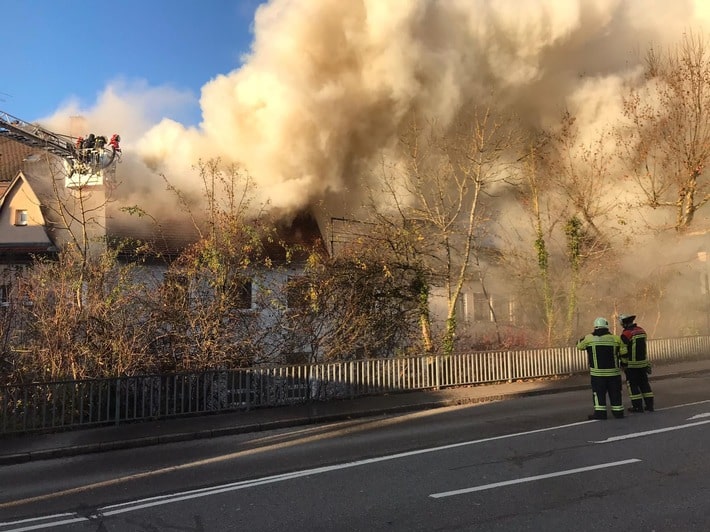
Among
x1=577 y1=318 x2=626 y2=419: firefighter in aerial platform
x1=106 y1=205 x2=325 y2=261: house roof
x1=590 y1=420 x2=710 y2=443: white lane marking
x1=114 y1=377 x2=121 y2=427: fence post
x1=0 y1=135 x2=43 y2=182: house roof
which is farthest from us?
x1=0 y1=135 x2=43 y2=182: house roof

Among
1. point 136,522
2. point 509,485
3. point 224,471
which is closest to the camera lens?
point 136,522

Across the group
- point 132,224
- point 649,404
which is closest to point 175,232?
point 132,224

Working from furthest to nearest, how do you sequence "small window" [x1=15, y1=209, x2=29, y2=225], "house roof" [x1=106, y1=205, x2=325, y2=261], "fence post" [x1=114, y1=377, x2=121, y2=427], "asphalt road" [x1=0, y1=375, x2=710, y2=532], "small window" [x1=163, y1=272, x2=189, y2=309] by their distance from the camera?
1. "small window" [x1=15, y1=209, x2=29, y2=225]
2. "house roof" [x1=106, y1=205, x2=325, y2=261]
3. "small window" [x1=163, y1=272, x2=189, y2=309]
4. "fence post" [x1=114, y1=377, x2=121, y2=427]
5. "asphalt road" [x1=0, y1=375, x2=710, y2=532]

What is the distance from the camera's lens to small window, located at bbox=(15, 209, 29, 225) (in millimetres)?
16391

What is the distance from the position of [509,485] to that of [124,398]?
5.40 m

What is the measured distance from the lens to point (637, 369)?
Answer: 721 cm

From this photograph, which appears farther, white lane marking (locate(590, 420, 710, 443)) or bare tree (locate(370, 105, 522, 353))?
bare tree (locate(370, 105, 522, 353))

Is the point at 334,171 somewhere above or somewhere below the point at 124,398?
above

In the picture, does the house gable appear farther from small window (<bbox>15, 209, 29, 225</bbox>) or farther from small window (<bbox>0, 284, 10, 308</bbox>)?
small window (<bbox>0, 284, 10, 308</bbox>)

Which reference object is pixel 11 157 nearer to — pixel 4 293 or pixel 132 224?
pixel 132 224

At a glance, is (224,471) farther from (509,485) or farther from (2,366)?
(2,366)

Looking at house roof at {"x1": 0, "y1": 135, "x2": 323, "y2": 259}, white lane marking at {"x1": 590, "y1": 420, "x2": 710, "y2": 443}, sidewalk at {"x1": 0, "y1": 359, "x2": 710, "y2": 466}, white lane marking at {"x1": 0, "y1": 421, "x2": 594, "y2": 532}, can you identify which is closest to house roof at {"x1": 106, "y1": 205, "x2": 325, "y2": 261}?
house roof at {"x1": 0, "y1": 135, "x2": 323, "y2": 259}

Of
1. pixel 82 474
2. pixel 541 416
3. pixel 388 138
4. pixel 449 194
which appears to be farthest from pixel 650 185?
pixel 82 474

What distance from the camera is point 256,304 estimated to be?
32.3 feet
